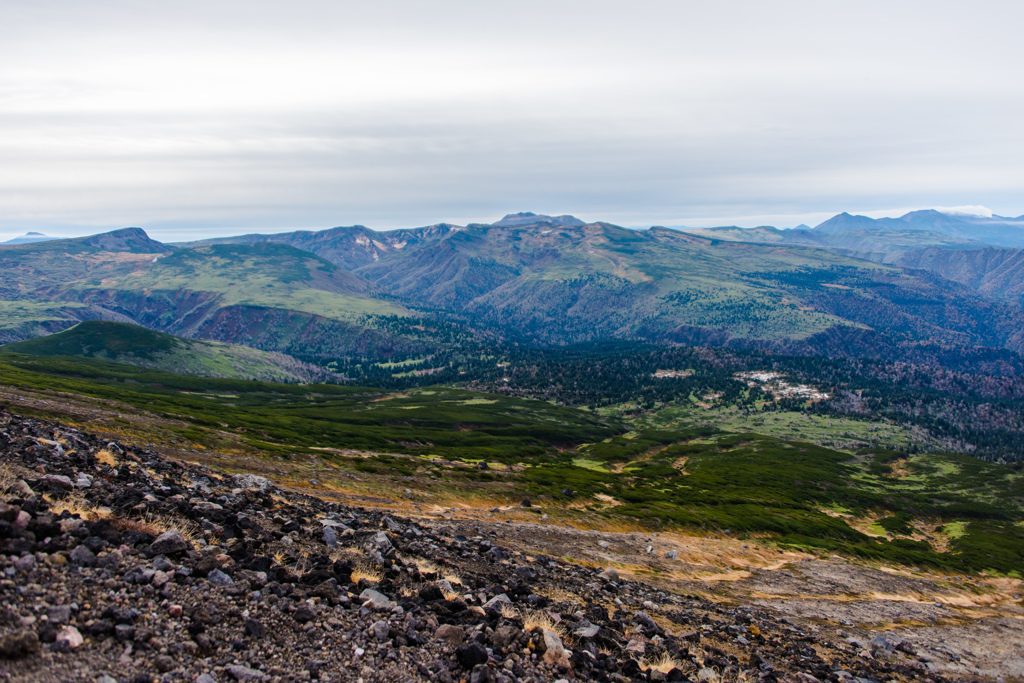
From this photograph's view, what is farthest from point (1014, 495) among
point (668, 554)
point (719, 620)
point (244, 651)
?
point (244, 651)

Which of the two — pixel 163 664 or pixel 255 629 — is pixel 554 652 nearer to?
pixel 255 629

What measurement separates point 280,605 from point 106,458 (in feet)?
64.4

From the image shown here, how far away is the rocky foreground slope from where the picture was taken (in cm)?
1080

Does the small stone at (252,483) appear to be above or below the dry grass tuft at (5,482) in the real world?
below

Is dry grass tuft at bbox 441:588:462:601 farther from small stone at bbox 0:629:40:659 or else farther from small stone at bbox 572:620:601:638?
small stone at bbox 0:629:40:659

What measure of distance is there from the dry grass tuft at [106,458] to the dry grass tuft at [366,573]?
1554 centimetres

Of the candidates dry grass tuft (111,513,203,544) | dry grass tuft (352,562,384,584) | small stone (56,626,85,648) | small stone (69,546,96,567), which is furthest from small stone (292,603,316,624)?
small stone (69,546,96,567)

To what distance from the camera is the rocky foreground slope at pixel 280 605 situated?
35.4 ft

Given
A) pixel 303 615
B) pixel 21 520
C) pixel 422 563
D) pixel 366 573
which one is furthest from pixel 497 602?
pixel 21 520

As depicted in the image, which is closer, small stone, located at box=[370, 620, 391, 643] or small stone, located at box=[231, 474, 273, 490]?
small stone, located at box=[370, 620, 391, 643]

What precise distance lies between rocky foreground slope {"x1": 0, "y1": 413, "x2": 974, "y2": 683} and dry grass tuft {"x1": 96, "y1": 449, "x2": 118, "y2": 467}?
0.15 m

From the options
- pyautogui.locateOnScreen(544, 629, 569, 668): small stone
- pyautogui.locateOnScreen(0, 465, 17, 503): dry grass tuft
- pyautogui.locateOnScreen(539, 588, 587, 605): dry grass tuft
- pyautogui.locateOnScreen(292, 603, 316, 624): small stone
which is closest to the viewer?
pyautogui.locateOnScreen(292, 603, 316, 624): small stone

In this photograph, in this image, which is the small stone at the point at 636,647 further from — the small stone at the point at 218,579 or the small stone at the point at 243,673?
the small stone at the point at 218,579

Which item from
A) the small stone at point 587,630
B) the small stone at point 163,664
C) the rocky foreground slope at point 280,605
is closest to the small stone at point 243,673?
the rocky foreground slope at point 280,605
